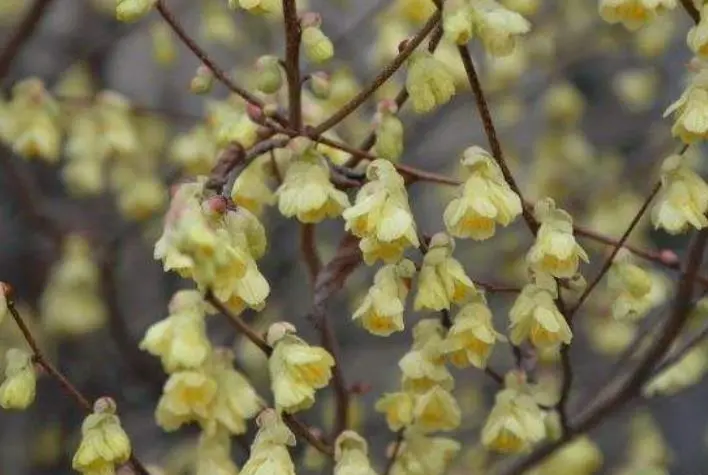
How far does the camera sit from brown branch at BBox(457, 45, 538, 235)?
1129 mm

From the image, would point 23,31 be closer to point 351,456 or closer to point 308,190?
point 308,190

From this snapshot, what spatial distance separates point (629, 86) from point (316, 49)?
4.49ft

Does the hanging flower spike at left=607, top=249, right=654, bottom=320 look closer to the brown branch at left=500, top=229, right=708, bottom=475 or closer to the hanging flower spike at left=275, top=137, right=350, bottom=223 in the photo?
the brown branch at left=500, top=229, right=708, bottom=475

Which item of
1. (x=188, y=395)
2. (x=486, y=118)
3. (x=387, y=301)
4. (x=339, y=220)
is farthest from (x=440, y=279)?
(x=339, y=220)

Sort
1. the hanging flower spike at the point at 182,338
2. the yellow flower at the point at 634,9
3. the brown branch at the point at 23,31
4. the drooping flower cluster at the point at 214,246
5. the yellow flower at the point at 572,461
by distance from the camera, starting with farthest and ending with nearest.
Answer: the yellow flower at the point at 572,461
the brown branch at the point at 23,31
the yellow flower at the point at 634,9
the hanging flower spike at the point at 182,338
the drooping flower cluster at the point at 214,246

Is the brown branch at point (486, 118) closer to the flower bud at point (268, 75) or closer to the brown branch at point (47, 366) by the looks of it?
the flower bud at point (268, 75)

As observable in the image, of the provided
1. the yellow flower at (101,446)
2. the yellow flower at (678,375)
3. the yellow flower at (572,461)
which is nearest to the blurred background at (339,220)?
the yellow flower at (572,461)

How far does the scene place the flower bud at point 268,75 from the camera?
1.28 meters

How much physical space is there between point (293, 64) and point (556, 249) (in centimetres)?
32

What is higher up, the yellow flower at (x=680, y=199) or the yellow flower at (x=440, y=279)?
the yellow flower at (x=680, y=199)

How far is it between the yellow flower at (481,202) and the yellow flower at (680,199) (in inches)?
7.2

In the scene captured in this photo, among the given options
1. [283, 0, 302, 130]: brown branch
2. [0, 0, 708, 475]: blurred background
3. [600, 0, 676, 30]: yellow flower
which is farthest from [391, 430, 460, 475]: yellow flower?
[0, 0, 708, 475]: blurred background

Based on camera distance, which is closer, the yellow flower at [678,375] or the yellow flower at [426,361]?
the yellow flower at [426,361]

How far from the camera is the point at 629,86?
2.48 m
